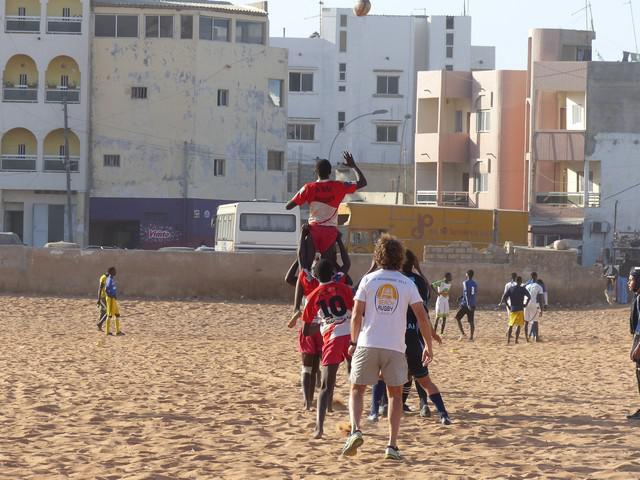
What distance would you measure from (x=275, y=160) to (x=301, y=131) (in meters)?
19.2

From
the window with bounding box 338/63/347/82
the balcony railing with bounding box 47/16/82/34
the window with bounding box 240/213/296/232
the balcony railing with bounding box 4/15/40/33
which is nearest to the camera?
the window with bounding box 240/213/296/232

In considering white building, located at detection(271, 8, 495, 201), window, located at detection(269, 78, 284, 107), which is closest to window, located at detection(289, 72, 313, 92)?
white building, located at detection(271, 8, 495, 201)

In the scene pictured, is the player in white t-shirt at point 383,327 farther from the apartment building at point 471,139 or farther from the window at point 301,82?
the window at point 301,82

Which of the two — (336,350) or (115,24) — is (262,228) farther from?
(336,350)

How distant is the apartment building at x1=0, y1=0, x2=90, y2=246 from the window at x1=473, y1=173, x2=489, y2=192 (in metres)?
18.7

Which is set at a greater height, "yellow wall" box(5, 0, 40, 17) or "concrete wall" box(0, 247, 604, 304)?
"yellow wall" box(5, 0, 40, 17)

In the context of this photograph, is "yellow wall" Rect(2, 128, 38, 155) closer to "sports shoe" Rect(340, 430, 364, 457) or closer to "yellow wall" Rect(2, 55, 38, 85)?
"yellow wall" Rect(2, 55, 38, 85)

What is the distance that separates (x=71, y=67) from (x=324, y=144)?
2495 centimetres

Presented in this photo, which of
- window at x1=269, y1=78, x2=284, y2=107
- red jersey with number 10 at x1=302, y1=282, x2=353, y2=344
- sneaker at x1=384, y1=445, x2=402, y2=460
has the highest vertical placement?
window at x1=269, y1=78, x2=284, y2=107

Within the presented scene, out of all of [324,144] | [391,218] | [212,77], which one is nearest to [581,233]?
[391,218]

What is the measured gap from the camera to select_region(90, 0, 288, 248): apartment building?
65.2m

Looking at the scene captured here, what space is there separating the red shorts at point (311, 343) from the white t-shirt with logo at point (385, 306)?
1962 millimetres

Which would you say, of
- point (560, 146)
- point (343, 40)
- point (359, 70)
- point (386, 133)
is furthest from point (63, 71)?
point (343, 40)

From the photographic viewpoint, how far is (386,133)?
85.6 metres
